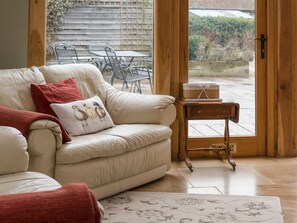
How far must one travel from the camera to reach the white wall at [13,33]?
13.0 feet

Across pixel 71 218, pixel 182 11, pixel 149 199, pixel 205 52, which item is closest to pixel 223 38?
pixel 205 52

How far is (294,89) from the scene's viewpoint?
457 centimetres

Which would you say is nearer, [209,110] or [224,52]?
[209,110]

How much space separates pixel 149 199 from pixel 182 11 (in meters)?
2.13

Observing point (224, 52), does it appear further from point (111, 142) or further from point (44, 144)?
point (44, 144)

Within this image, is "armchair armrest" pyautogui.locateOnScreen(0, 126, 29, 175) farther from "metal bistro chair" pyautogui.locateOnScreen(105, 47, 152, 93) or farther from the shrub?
the shrub

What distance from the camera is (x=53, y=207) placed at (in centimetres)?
96

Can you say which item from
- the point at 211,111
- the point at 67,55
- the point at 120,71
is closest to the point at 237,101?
the point at 211,111

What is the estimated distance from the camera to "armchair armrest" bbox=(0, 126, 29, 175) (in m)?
2.04

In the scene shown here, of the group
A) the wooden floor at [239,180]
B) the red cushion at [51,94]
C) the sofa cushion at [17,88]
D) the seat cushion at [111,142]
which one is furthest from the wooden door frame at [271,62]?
the sofa cushion at [17,88]

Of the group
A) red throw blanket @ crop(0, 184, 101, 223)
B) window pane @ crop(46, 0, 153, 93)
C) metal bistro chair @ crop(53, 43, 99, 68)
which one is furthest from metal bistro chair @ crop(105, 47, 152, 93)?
red throw blanket @ crop(0, 184, 101, 223)

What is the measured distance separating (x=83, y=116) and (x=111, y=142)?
0.41 m

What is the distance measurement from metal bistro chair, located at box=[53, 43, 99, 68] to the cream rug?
5.29ft

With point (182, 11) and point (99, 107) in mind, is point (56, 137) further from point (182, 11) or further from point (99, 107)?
point (182, 11)
